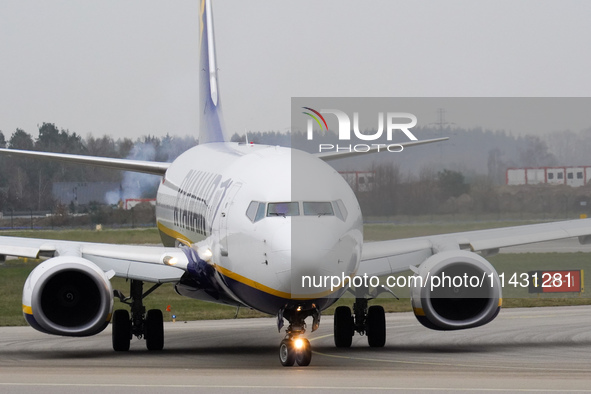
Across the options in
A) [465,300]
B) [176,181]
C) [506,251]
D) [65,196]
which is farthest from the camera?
[65,196]

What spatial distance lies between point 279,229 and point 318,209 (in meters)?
0.84

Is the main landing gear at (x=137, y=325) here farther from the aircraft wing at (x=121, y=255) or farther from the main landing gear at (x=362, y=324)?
the main landing gear at (x=362, y=324)

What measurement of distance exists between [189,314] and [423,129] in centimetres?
958

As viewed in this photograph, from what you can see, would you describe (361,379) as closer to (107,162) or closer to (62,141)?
(107,162)

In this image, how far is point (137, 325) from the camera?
26281 mm

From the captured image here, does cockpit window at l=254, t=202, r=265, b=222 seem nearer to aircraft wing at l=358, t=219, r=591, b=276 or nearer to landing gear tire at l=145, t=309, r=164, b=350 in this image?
aircraft wing at l=358, t=219, r=591, b=276

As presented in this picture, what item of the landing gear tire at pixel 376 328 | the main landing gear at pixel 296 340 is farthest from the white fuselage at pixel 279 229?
the landing gear tire at pixel 376 328

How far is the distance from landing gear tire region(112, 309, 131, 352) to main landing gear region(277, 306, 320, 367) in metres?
6.34

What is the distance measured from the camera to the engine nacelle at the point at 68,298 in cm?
2241

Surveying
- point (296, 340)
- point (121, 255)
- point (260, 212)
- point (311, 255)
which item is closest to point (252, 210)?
point (260, 212)

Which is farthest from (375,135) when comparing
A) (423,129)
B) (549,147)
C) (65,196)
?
(65,196)

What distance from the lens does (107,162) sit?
98.0 ft

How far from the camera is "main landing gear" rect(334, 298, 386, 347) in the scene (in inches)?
1006

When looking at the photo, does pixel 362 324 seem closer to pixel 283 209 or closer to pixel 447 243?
pixel 447 243
